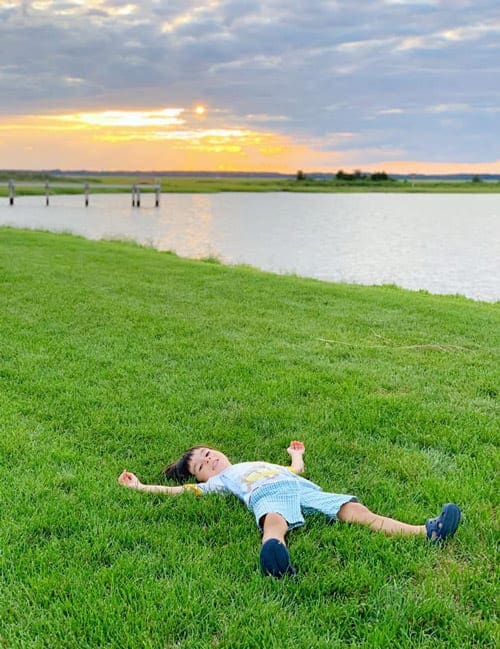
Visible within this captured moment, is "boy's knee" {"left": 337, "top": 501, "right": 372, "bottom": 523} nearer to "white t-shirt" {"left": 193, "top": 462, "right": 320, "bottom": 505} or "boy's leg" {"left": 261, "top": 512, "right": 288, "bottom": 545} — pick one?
"white t-shirt" {"left": 193, "top": 462, "right": 320, "bottom": 505}

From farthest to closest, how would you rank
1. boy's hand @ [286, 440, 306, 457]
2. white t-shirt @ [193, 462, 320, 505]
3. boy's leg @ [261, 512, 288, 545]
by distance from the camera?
boy's hand @ [286, 440, 306, 457]
white t-shirt @ [193, 462, 320, 505]
boy's leg @ [261, 512, 288, 545]

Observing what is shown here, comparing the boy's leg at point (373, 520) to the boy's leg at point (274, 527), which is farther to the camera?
the boy's leg at point (373, 520)

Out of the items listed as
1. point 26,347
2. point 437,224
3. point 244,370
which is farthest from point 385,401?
point 437,224

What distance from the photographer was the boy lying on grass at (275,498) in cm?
251

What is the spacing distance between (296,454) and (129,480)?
0.91 metres

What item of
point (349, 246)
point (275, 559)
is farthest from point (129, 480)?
point (349, 246)

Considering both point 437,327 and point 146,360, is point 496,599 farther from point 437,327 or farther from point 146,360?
point 437,327

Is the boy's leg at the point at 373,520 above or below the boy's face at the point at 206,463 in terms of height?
below

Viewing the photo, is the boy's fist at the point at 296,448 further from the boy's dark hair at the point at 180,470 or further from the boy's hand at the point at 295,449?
the boy's dark hair at the point at 180,470

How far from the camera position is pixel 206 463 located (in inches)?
123

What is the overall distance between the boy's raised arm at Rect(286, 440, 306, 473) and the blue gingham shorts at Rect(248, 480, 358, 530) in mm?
363

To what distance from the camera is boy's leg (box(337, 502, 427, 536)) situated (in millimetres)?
2656

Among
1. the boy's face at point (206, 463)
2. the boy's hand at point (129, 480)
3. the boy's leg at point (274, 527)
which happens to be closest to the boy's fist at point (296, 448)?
the boy's face at point (206, 463)

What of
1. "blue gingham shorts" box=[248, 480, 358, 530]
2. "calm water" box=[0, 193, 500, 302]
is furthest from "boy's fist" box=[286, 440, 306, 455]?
"calm water" box=[0, 193, 500, 302]
